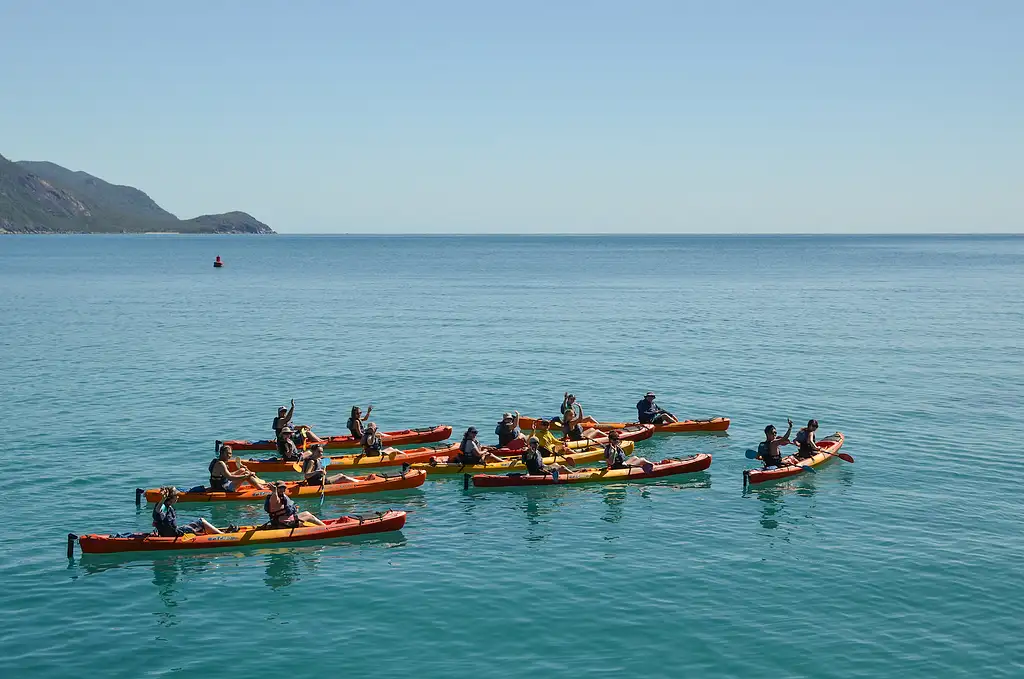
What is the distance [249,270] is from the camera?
7431 inches

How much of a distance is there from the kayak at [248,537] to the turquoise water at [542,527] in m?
0.42

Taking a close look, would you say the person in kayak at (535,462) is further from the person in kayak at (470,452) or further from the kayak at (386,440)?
the kayak at (386,440)

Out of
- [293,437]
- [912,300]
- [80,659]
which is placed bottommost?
[80,659]

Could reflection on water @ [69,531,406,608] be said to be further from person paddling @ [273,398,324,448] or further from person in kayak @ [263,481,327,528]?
person paddling @ [273,398,324,448]

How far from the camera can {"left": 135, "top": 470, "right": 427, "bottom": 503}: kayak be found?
111 feet

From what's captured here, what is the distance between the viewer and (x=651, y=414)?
4484 centimetres

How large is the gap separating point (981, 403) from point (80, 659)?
146 ft

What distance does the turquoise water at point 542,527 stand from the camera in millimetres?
23141

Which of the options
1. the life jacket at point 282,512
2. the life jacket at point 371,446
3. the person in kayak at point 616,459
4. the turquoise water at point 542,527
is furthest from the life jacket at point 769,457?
the life jacket at point 282,512

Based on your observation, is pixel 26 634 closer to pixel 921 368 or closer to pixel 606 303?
pixel 921 368

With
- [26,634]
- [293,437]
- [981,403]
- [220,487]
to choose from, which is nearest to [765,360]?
Result: [981,403]

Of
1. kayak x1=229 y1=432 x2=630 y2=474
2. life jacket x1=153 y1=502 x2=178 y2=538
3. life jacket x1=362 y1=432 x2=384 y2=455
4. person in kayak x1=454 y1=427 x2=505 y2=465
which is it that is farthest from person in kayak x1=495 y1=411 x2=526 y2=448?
life jacket x1=153 y1=502 x2=178 y2=538

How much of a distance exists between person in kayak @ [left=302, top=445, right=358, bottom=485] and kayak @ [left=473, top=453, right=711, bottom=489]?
4.96 m

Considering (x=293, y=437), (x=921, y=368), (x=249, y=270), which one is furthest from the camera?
(x=249, y=270)
